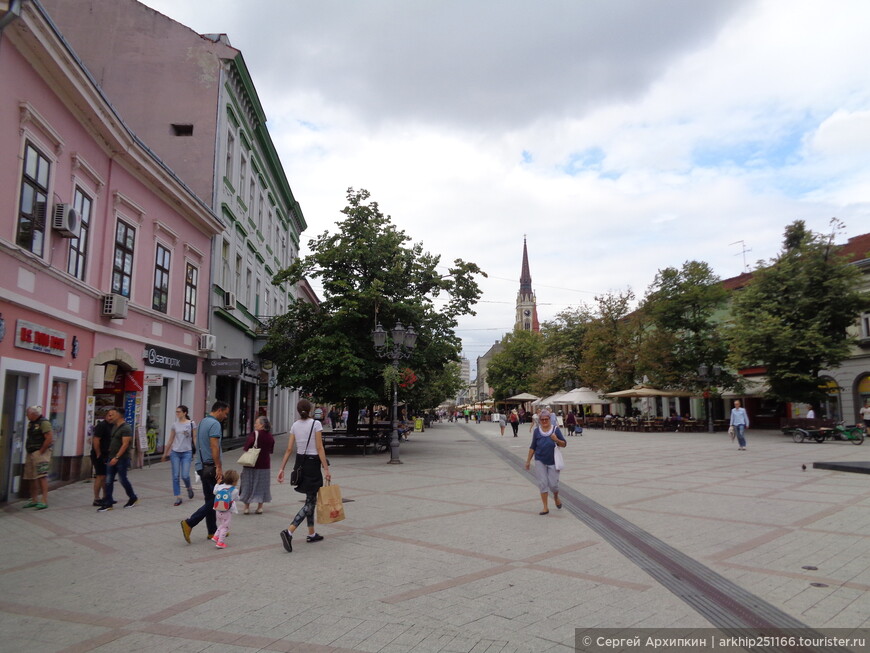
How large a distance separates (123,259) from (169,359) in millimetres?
3670

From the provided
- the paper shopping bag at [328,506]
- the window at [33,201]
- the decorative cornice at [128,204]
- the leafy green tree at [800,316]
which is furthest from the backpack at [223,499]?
the leafy green tree at [800,316]

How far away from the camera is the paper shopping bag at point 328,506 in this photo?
272 inches

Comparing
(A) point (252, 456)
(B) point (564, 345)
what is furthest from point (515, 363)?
(A) point (252, 456)

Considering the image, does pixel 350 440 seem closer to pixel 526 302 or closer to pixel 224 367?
pixel 224 367

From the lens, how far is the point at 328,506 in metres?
6.97

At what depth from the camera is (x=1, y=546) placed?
7105mm

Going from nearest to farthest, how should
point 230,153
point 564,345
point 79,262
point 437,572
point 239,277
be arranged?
point 437,572
point 79,262
point 230,153
point 239,277
point 564,345

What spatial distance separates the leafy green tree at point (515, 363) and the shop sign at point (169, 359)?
197 ft

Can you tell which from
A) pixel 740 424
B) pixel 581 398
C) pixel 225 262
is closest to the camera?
pixel 740 424

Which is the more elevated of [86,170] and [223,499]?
[86,170]

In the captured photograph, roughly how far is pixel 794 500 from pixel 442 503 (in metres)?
5.80

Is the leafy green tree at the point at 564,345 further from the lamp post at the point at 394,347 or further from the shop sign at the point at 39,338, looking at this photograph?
the shop sign at the point at 39,338

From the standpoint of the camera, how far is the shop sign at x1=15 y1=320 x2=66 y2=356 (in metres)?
10.5

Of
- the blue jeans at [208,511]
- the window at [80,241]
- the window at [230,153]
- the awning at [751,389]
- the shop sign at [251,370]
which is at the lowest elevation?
the blue jeans at [208,511]
